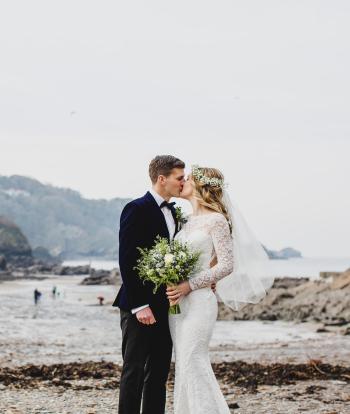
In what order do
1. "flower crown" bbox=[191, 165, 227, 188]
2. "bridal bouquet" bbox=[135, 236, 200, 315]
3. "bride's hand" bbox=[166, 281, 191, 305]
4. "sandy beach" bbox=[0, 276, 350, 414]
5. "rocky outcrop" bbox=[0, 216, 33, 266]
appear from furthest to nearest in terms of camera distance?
"rocky outcrop" bbox=[0, 216, 33, 266], "sandy beach" bbox=[0, 276, 350, 414], "flower crown" bbox=[191, 165, 227, 188], "bride's hand" bbox=[166, 281, 191, 305], "bridal bouquet" bbox=[135, 236, 200, 315]

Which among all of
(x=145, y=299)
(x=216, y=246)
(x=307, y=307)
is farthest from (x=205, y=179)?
(x=307, y=307)

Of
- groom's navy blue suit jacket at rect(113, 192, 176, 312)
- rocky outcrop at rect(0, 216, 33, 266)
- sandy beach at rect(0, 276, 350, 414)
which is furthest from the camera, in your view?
rocky outcrop at rect(0, 216, 33, 266)

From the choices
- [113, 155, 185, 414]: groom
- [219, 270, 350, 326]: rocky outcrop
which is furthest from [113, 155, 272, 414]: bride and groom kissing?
[219, 270, 350, 326]: rocky outcrop

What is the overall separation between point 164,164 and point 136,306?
1324 millimetres

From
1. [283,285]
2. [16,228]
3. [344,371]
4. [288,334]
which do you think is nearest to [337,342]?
[288,334]

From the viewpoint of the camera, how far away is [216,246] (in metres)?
6.08

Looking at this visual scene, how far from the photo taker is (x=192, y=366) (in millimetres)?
6086

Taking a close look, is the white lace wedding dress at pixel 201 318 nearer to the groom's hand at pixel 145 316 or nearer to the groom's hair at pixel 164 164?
the groom's hand at pixel 145 316

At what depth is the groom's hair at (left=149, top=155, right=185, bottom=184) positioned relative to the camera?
613cm

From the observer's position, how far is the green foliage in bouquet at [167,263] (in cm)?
579

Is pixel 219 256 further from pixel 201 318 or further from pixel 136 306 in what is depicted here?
pixel 136 306

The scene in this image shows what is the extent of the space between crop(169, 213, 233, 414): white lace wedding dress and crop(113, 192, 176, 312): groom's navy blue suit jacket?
0.81 feet

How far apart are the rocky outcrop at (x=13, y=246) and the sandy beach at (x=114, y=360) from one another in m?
102

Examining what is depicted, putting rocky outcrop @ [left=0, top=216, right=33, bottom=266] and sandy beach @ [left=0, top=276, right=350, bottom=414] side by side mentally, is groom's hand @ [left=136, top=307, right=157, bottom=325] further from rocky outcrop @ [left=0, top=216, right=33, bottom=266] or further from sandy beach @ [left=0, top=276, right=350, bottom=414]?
rocky outcrop @ [left=0, top=216, right=33, bottom=266]
